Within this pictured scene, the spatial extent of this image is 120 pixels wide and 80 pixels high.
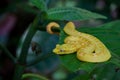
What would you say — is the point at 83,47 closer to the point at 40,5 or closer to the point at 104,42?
the point at 104,42

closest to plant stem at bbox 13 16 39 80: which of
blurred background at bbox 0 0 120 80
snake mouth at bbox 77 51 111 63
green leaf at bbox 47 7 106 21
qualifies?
green leaf at bbox 47 7 106 21

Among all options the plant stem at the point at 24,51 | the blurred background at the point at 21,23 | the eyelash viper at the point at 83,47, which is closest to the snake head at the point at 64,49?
the eyelash viper at the point at 83,47

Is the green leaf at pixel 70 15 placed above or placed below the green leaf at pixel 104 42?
above

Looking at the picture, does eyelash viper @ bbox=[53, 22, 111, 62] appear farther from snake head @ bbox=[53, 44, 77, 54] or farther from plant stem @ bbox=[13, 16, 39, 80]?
plant stem @ bbox=[13, 16, 39, 80]

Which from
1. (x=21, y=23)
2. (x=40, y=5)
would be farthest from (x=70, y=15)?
(x=21, y=23)

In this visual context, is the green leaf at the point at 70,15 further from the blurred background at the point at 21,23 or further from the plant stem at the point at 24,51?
the blurred background at the point at 21,23

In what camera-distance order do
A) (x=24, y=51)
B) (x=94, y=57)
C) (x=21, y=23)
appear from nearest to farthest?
(x=94, y=57)
(x=24, y=51)
(x=21, y=23)
